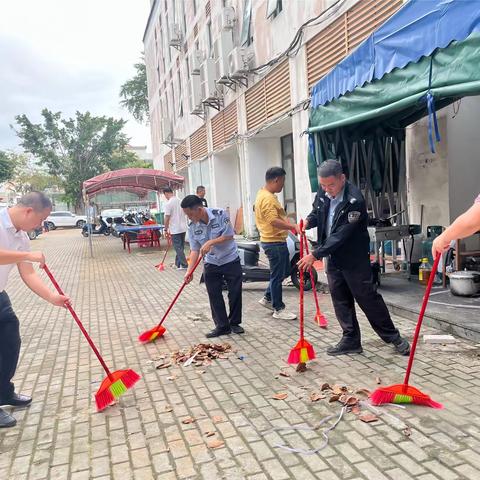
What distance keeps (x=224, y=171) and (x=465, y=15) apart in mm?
14469

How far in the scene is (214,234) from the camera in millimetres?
5070

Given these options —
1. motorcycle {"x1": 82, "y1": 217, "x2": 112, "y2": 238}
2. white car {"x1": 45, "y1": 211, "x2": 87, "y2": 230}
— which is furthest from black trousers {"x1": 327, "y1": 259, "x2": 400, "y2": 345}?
white car {"x1": 45, "y1": 211, "x2": 87, "y2": 230}

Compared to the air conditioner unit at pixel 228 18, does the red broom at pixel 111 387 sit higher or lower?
lower

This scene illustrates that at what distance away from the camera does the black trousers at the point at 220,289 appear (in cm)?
513

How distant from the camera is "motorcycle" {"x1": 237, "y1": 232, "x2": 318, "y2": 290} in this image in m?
6.99

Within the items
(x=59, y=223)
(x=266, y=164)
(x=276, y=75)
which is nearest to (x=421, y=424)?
(x=276, y=75)

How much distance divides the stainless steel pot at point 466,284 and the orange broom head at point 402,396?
2.64m

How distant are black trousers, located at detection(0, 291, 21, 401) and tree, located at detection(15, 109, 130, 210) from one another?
37.7 m

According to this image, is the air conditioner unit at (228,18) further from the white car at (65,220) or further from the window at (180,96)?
the white car at (65,220)

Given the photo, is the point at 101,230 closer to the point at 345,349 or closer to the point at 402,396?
the point at 345,349

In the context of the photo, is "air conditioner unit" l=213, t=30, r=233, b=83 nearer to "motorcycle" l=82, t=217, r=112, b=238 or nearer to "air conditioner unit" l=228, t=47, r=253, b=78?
"air conditioner unit" l=228, t=47, r=253, b=78

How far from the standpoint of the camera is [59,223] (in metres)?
35.9

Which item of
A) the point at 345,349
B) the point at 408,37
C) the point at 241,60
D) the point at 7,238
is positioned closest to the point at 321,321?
the point at 345,349

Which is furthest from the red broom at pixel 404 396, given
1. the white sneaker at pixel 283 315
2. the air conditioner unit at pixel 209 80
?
the air conditioner unit at pixel 209 80
